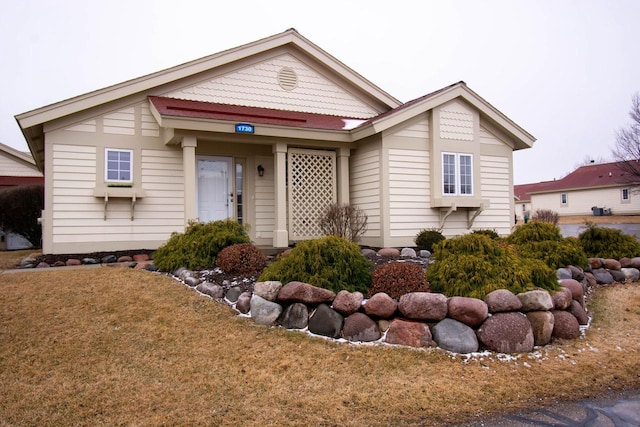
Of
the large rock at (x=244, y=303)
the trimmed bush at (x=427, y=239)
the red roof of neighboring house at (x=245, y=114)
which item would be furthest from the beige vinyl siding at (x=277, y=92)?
the large rock at (x=244, y=303)

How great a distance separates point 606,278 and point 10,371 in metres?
9.13

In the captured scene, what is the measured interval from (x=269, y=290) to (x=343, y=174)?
664 cm

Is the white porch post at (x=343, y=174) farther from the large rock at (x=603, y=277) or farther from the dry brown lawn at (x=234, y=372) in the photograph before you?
the dry brown lawn at (x=234, y=372)

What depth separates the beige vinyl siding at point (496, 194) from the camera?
43.2ft

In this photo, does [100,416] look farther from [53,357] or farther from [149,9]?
[149,9]

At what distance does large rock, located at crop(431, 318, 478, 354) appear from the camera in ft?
17.1

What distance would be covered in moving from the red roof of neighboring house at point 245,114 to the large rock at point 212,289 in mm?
4539

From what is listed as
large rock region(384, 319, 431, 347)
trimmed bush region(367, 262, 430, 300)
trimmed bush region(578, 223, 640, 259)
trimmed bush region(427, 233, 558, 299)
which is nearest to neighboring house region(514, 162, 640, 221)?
trimmed bush region(578, 223, 640, 259)

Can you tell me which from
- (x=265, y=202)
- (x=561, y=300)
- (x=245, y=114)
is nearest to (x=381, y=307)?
(x=561, y=300)

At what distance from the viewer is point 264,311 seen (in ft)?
19.3

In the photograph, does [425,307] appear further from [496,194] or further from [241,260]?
[496,194]

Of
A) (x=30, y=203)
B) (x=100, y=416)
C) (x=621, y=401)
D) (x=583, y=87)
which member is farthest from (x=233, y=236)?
(x=583, y=87)

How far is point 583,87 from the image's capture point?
76.6 feet

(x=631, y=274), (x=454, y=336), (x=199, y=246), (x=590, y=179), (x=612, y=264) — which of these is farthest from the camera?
(x=590, y=179)
